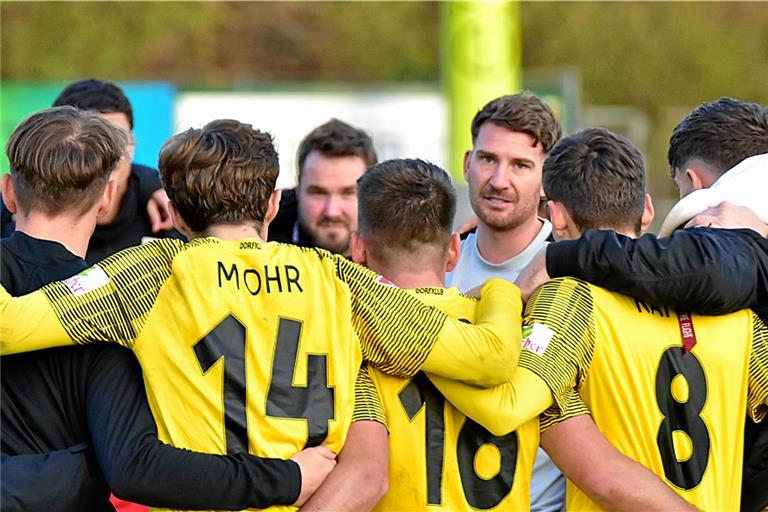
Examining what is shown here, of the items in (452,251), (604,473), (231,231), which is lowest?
(604,473)

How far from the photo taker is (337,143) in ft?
19.6

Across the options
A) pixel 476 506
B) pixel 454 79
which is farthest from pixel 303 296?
pixel 454 79

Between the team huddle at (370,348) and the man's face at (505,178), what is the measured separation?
3.39 feet

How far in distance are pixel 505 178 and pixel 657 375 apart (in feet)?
5.15

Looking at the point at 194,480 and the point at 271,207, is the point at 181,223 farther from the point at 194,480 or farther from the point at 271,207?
the point at 194,480

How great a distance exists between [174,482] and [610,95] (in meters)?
31.2

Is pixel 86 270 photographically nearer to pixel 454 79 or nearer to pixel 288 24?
pixel 454 79

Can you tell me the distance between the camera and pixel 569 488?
3.52 metres

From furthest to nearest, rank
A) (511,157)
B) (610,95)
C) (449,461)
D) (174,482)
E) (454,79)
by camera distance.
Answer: (610,95) < (454,79) < (511,157) < (449,461) < (174,482)

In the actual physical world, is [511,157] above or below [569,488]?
above

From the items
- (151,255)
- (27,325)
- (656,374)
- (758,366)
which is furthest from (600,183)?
(27,325)

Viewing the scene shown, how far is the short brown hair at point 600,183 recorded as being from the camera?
355 cm

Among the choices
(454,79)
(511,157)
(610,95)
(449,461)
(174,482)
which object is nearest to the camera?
(174,482)

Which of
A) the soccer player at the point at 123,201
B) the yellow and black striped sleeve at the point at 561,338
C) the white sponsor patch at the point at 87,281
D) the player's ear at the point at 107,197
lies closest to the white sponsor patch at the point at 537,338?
the yellow and black striped sleeve at the point at 561,338
